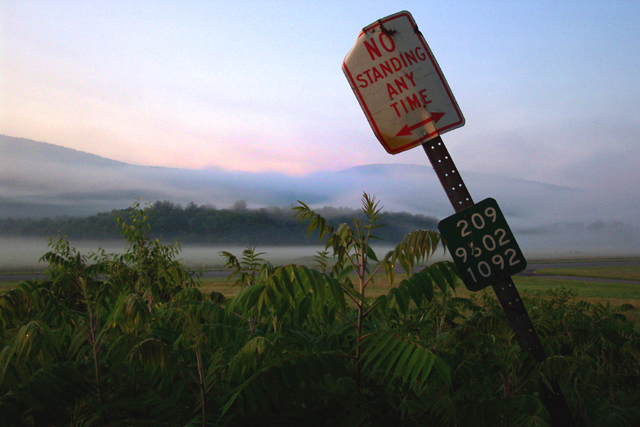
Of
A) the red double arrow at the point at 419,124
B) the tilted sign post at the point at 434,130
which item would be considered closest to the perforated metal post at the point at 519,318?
the tilted sign post at the point at 434,130

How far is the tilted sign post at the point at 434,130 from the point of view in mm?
2332

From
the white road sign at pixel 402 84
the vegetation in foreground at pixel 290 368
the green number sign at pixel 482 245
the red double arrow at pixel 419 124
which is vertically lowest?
the vegetation in foreground at pixel 290 368

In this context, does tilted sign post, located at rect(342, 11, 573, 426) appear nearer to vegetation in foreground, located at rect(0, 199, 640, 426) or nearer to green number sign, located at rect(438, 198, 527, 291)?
green number sign, located at rect(438, 198, 527, 291)

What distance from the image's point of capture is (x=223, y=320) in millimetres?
2949

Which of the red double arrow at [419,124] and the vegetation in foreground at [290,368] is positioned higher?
the red double arrow at [419,124]

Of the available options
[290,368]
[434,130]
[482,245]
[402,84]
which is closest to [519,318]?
[482,245]

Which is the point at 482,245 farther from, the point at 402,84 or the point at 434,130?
the point at 402,84

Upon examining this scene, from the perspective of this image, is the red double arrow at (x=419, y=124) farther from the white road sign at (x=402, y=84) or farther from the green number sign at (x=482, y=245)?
the green number sign at (x=482, y=245)

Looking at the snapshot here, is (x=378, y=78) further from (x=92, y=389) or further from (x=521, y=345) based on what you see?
(x=92, y=389)

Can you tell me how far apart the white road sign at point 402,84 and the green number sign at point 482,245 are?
51 centimetres

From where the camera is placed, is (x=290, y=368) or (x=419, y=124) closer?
(x=290, y=368)

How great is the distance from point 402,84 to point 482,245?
3.39ft

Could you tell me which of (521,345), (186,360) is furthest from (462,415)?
(186,360)

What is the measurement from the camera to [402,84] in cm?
243
